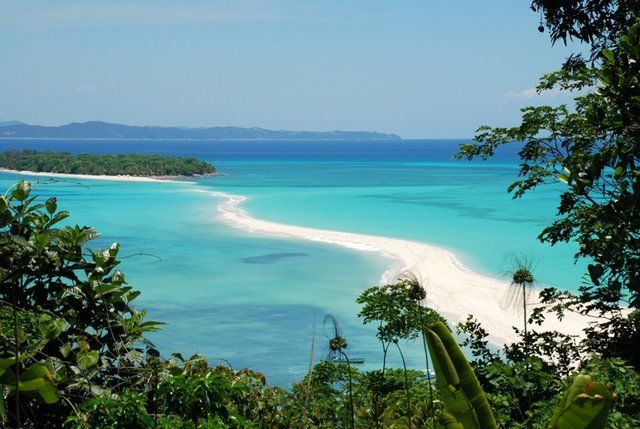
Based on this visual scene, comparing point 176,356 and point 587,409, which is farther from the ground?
point 587,409

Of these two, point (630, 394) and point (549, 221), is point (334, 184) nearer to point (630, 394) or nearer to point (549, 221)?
point (549, 221)

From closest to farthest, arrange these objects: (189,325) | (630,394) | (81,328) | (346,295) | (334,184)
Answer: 1. (630,394)
2. (81,328)
3. (189,325)
4. (346,295)
5. (334,184)

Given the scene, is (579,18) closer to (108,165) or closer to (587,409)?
(587,409)

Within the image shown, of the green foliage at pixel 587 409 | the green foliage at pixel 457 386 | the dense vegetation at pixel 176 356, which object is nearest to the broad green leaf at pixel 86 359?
the dense vegetation at pixel 176 356

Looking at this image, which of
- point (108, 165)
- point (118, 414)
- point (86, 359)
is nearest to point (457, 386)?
point (118, 414)

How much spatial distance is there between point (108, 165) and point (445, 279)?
1912 inches

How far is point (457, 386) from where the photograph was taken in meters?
2.33

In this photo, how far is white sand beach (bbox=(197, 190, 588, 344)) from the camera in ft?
54.5

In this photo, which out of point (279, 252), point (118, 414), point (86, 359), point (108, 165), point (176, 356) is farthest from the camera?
point (108, 165)

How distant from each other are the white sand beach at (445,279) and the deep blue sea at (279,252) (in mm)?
810

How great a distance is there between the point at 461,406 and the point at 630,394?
1.26 metres

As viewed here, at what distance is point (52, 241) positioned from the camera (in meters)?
3.92

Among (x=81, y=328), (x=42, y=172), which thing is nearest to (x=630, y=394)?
(x=81, y=328)

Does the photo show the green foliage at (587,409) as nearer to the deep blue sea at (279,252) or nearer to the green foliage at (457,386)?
the green foliage at (457,386)
